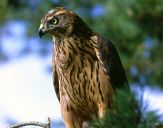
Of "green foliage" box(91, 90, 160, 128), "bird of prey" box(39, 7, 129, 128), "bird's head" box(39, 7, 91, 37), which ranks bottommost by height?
"green foliage" box(91, 90, 160, 128)

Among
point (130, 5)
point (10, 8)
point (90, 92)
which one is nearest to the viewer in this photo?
point (90, 92)

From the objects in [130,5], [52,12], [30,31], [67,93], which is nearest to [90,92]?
[67,93]

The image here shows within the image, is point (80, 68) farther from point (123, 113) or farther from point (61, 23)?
point (123, 113)

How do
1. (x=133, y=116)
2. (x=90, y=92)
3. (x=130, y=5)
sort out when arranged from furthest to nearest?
(x=130, y=5), (x=90, y=92), (x=133, y=116)

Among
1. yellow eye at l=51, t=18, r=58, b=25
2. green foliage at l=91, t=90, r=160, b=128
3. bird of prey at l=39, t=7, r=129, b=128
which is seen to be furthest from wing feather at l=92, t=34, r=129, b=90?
green foliage at l=91, t=90, r=160, b=128

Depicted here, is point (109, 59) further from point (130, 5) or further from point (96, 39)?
point (130, 5)

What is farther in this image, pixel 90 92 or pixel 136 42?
pixel 136 42

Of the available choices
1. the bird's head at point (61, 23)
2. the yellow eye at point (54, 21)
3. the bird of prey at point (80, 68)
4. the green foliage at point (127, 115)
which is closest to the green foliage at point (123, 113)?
the green foliage at point (127, 115)

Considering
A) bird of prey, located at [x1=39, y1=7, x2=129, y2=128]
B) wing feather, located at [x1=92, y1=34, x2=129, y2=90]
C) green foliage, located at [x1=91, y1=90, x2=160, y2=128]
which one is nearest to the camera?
green foliage, located at [x1=91, y1=90, x2=160, y2=128]

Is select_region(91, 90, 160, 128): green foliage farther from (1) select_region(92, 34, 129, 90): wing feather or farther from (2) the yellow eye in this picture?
(2) the yellow eye

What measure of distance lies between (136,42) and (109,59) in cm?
402

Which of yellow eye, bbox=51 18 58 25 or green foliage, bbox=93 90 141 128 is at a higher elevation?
yellow eye, bbox=51 18 58 25

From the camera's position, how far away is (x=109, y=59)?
6430 millimetres

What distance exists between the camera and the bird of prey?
624 cm
